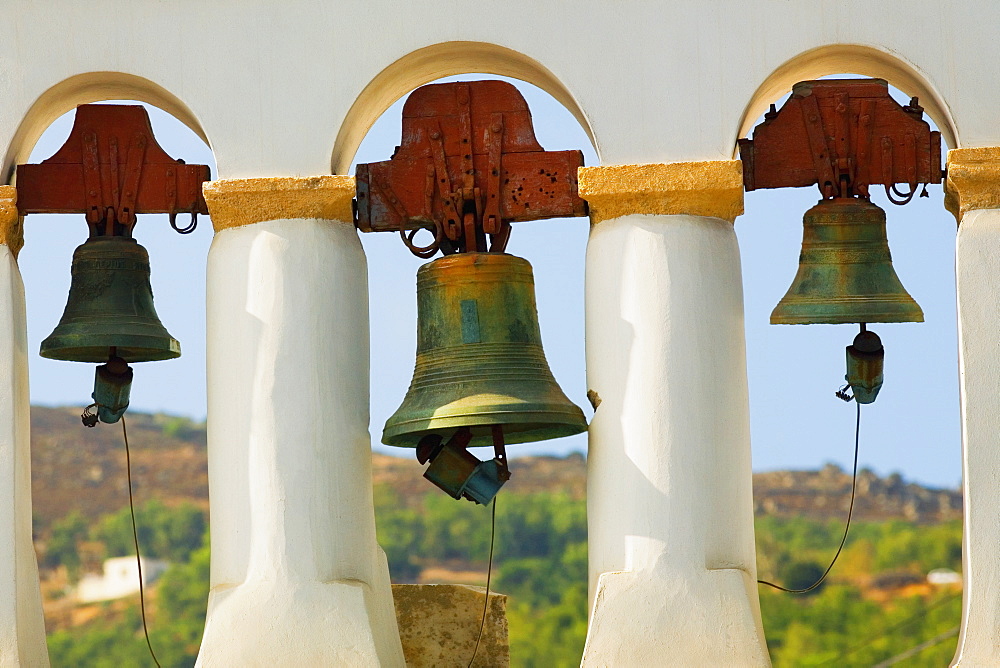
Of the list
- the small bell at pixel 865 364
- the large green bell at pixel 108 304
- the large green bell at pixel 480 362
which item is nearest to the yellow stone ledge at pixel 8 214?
the large green bell at pixel 108 304

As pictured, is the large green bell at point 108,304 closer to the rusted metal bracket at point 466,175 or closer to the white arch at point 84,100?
the white arch at point 84,100

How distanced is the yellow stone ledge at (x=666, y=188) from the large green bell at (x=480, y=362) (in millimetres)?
453

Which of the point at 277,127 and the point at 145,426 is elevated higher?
the point at 145,426

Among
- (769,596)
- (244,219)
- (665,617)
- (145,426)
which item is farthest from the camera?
(145,426)

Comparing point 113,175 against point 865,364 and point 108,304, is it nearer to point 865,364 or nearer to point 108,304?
point 108,304

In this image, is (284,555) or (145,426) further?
(145,426)

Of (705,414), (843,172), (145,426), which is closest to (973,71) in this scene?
(843,172)

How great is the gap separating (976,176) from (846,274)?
2.22 ft

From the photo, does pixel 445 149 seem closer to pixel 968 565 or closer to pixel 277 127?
pixel 277 127

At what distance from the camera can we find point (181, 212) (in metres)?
7.87

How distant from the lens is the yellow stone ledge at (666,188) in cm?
729

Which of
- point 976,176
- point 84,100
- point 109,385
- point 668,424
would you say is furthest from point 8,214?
point 976,176

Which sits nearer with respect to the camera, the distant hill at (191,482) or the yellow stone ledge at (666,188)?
the yellow stone ledge at (666,188)

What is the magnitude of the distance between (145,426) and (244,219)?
2024 inches
